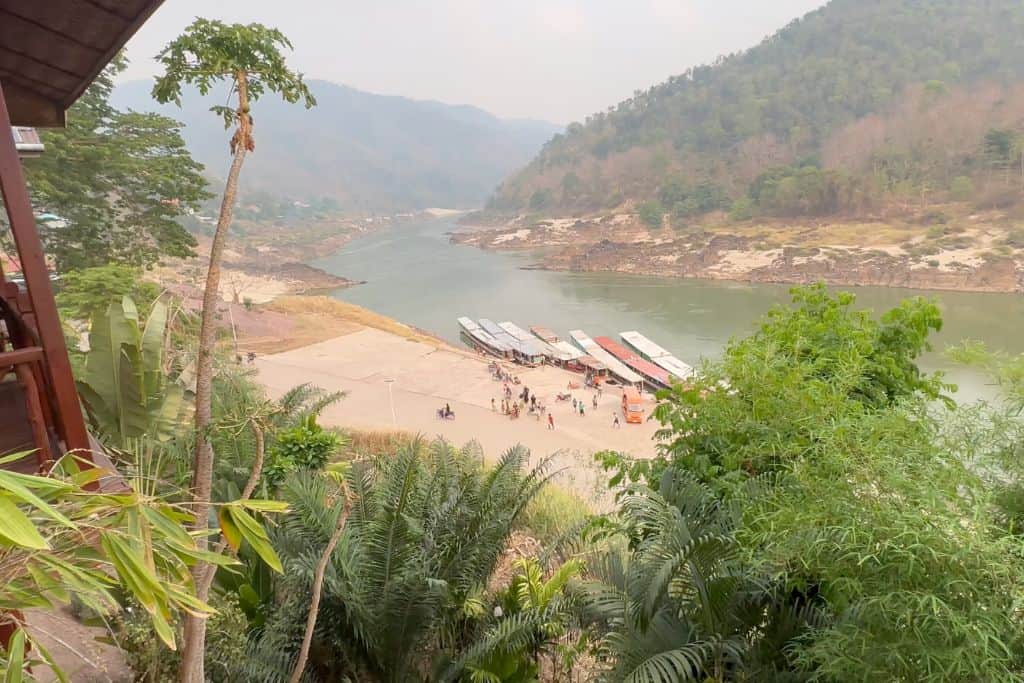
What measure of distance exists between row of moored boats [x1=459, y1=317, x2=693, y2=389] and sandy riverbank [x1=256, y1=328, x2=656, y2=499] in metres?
0.91

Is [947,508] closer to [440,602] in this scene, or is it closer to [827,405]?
[827,405]

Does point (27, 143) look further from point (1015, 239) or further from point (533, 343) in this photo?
point (1015, 239)

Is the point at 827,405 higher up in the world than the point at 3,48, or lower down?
lower down

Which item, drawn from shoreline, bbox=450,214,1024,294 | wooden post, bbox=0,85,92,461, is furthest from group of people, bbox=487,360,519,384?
shoreline, bbox=450,214,1024,294

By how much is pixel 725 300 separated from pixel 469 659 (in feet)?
96.1

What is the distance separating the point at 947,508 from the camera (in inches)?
82.2

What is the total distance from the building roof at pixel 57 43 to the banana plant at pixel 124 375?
1.33 meters

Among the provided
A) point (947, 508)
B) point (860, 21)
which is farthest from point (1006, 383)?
point (860, 21)

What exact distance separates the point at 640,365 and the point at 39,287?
18.6m

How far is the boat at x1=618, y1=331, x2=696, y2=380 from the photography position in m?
19.8

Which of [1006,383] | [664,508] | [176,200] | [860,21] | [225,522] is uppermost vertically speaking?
[860,21]

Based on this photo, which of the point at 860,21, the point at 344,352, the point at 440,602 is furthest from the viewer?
the point at 860,21

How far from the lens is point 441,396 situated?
16797 millimetres

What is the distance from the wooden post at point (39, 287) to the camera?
205 centimetres
